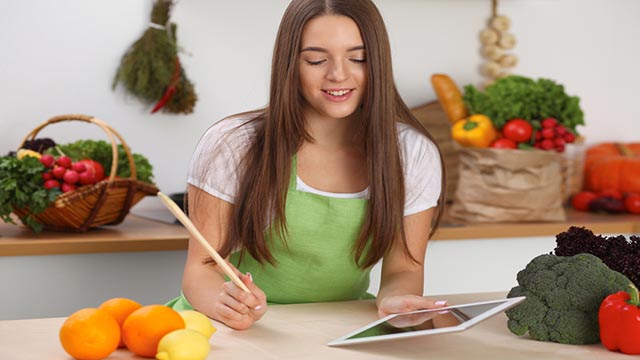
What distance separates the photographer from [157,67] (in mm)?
2979

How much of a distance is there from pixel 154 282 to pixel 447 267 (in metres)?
0.89

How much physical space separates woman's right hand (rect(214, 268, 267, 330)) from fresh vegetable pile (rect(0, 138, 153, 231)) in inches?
46.5

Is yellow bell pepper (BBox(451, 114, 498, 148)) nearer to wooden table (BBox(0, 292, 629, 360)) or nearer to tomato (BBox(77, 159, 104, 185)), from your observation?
tomato (BBox(77, 159, 104, 185))

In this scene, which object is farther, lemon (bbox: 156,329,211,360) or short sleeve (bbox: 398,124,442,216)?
short sleeve (bbox: 398,124,442,216)

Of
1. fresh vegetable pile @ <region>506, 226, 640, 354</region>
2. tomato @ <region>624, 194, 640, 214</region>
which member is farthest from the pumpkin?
fresh vegetable pile @ <region>506, 226, 640, 354</region>

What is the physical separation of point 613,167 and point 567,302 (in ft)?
7.05

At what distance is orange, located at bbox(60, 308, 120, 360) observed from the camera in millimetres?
1190

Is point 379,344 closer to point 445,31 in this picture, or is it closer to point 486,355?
point 486,355

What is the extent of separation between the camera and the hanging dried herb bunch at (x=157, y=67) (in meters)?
2.98

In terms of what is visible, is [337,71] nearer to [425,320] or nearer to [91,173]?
[425,320]

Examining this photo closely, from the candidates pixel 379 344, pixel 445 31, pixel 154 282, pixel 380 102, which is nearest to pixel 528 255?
pixel 445 31

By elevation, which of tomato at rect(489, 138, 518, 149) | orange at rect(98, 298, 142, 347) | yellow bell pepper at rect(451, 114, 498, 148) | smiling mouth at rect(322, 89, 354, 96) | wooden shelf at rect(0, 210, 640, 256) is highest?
smiling mouth at rect(322, 89, 354, 96)

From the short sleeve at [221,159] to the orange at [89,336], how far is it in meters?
0.56

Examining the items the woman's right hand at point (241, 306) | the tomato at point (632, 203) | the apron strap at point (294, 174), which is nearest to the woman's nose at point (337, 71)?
the apron strap at point (294, 174)
